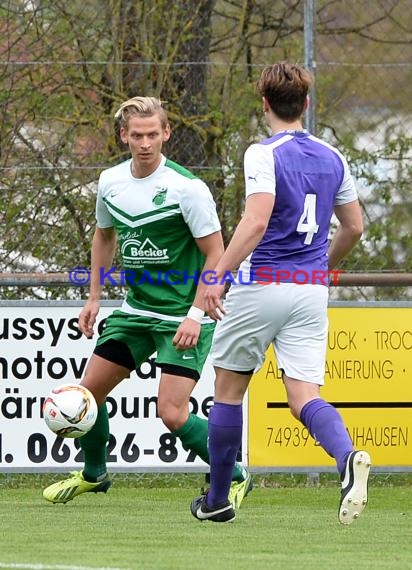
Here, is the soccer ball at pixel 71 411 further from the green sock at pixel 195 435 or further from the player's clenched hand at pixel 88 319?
the green sock at pixel 195 435

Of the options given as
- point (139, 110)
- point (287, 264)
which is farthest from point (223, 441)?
point (139, 110)

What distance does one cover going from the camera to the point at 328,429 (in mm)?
5520

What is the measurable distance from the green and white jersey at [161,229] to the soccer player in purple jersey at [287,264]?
889mm

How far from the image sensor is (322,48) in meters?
10.3

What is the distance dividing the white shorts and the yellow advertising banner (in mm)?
2794

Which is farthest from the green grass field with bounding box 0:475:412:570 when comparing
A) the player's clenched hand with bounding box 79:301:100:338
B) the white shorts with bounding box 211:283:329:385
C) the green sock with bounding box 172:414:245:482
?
the player's clenched hand with bounding box 79:301:100:338

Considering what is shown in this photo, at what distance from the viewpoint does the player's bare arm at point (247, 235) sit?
546 cm

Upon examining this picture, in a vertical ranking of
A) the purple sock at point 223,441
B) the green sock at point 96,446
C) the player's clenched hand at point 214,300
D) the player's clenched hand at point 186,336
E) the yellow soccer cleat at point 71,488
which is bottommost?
the yellow soccer cleat at point 71,488

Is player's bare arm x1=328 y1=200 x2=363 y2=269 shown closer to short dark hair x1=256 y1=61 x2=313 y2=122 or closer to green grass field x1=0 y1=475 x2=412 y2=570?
short dark hair x1=256 y1=61 x2=313 y2=122

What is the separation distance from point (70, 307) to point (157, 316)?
1902mm

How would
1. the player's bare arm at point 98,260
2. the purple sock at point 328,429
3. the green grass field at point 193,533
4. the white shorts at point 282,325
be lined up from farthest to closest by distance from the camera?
the player's bare arm at point 98,260 → the white shorts at point 282,325 → the purple sock at point 328,429 → the green grass field at point 193,533

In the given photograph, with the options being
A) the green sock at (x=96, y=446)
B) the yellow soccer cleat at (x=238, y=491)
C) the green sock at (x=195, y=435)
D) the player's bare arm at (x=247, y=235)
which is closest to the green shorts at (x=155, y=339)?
the green sock at (x=195, y=435)

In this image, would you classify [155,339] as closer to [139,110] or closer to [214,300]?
[139,110]

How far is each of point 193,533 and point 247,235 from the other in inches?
52.1
